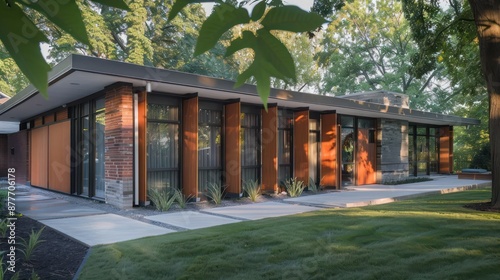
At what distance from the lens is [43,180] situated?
609 inches

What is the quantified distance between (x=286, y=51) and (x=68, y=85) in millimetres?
9786

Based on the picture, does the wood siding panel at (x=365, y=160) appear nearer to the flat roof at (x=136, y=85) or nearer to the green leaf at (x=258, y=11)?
the flat roof at (x=136, y=85)

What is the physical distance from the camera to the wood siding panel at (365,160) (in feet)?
54.0

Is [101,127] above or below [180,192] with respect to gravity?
above

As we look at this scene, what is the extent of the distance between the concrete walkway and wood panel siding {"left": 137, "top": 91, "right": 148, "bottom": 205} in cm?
103

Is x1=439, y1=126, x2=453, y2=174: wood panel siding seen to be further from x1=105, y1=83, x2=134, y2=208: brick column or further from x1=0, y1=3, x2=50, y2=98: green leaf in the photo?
x1=0, y1=3, x2=50, y2=98: green leaf

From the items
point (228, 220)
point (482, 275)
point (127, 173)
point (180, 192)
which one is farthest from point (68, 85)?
point (482, 275)

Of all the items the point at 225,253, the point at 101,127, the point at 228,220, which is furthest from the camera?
the point at 101,127

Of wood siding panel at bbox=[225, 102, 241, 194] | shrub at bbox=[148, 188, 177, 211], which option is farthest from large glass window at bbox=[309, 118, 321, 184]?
shrub at bbox=[148, 188, 177, 211]

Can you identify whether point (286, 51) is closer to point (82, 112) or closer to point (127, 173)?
point (127, 173)

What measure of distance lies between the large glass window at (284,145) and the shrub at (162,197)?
14.0 ft

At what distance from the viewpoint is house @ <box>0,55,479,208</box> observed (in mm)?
9562

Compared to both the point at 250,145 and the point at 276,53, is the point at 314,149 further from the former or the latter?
the point at 276,53

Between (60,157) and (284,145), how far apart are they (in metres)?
7.60
